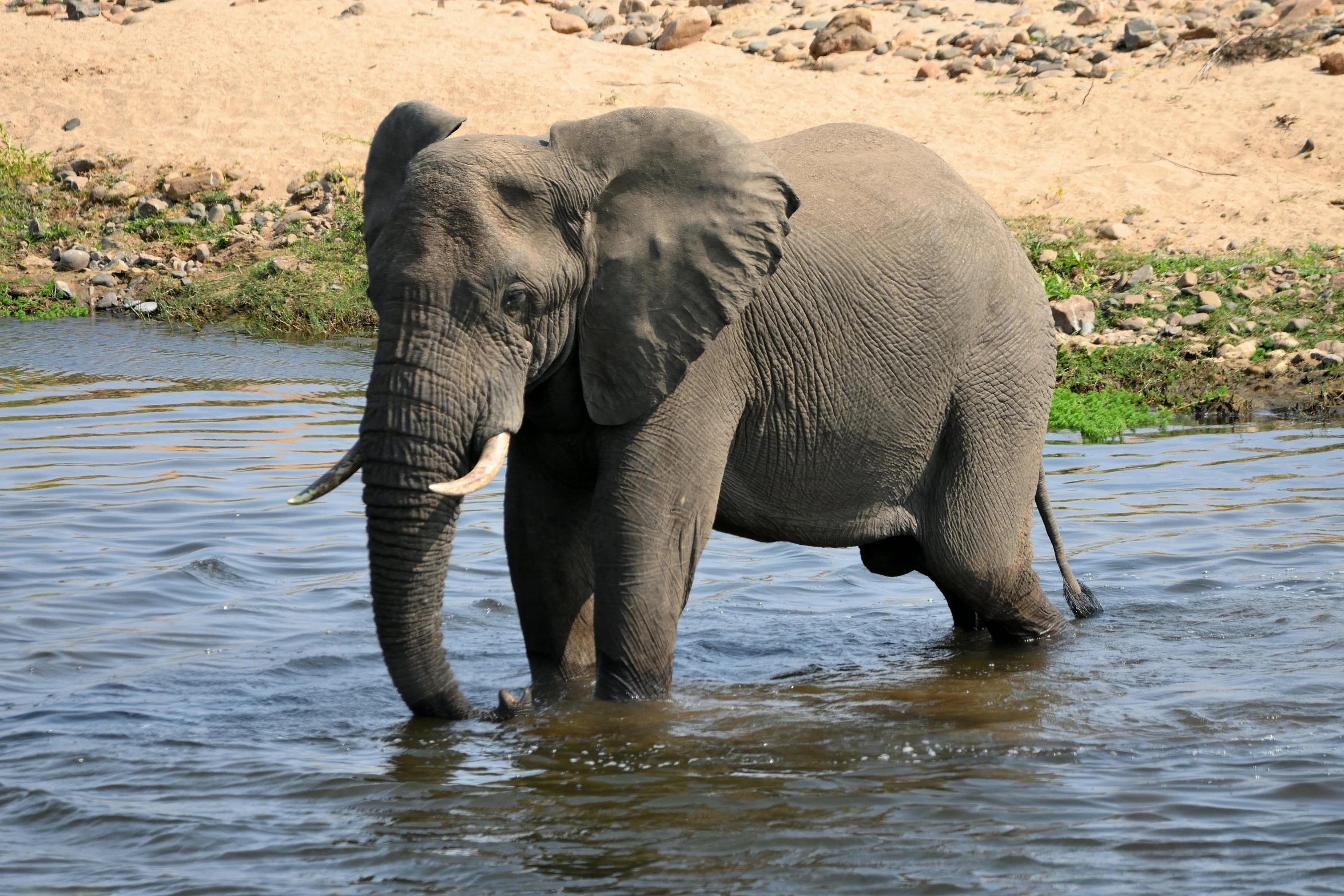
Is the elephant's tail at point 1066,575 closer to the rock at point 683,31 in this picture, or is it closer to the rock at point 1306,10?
the rock at point 1306,10

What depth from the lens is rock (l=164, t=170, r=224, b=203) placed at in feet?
57.8

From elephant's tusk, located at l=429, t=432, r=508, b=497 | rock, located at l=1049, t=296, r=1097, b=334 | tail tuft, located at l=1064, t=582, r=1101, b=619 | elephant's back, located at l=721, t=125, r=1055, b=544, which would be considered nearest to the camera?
elephant's tusk, located at l=429, t=432, r=508, b=497

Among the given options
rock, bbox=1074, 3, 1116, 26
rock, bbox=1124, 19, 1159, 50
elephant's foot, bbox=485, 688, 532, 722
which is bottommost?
elephant's foot, bbox=485, 688, 532, 722

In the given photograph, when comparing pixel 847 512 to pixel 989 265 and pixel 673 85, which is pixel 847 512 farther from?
pixel 673 85

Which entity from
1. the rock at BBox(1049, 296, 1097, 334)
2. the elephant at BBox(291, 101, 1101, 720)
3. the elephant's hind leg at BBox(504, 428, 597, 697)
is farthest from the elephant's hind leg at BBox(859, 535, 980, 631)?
the rock at BBox(1049, 296, 1097, 334)

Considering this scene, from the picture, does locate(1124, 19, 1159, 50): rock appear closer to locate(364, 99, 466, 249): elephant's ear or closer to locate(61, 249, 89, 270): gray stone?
locate(61, 249, 89, 270): gray stone

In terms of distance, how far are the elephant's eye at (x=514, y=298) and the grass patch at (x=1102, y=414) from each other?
744cm

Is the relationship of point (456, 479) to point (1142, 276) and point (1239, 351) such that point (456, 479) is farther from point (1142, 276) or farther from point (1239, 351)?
point (1142, 276)

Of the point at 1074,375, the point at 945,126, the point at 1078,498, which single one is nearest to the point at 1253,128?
the point at 945,126

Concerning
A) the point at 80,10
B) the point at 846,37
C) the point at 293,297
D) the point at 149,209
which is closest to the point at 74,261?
the point at 149,209

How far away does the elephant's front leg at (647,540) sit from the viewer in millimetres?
5090

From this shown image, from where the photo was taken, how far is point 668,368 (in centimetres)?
502

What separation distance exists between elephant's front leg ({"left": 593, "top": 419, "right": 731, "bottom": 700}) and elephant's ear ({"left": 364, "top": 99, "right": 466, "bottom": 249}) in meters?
1.05

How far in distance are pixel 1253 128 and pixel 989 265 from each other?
493 inches
